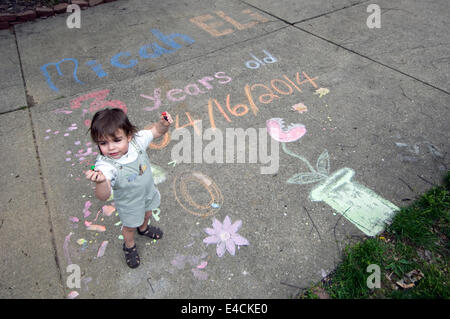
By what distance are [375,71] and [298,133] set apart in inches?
59.9

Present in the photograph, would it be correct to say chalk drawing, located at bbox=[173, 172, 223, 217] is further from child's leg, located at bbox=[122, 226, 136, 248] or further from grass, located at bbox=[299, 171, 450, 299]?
grass, located at bbox=[299, 171, 450, 299]

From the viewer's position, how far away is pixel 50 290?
1858mm

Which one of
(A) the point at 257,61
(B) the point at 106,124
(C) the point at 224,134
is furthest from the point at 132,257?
(A) the point at 257,61

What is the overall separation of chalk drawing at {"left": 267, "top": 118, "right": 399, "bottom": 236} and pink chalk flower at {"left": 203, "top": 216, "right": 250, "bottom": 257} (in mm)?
634

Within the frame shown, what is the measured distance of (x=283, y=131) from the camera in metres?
2.90

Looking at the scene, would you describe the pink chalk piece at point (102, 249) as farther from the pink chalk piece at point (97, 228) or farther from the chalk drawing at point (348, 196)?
the chalk drawing at point (348, 196)

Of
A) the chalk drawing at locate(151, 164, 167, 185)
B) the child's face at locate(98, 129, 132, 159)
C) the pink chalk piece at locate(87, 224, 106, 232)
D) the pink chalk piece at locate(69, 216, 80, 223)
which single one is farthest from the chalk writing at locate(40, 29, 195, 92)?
the child's face at locate(98, 129, 132, 159)

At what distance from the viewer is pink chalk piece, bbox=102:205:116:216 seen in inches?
88.4

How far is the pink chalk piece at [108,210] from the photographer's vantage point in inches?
88.4

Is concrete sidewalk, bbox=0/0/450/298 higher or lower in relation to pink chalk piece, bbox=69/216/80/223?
higher

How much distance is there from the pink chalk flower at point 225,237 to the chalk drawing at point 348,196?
2.08ft

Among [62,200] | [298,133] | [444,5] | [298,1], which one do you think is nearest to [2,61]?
[62,200]

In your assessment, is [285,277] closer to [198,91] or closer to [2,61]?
[198,91]
